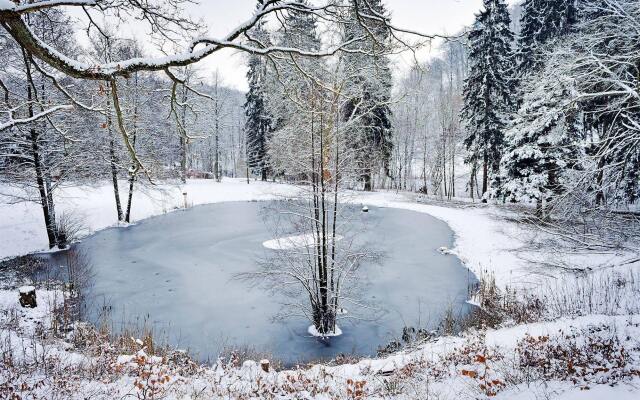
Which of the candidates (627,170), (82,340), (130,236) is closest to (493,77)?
(627,170)

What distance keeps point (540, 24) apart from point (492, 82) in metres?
4.49

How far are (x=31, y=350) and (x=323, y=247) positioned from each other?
20.8 feet

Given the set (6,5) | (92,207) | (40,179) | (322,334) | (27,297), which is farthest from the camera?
(92,207)

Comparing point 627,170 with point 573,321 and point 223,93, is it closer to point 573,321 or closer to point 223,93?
point 573,321

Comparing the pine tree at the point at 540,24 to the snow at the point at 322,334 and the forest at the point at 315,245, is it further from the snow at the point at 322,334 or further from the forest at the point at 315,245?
the snow at the point at 322,334

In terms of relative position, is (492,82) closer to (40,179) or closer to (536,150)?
(536,150)

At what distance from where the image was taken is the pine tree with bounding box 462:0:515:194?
83.3 feet

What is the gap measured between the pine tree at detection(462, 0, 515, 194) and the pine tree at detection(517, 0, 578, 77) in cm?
112

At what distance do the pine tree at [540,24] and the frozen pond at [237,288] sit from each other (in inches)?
515

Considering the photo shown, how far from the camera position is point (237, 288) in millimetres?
13203

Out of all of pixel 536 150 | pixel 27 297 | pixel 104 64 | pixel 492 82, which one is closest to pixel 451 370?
pixel 104 64

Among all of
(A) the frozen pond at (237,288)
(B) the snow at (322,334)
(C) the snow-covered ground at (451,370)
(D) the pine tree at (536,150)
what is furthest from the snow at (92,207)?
(D) the pine tree at (536,150)

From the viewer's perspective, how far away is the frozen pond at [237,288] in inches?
388

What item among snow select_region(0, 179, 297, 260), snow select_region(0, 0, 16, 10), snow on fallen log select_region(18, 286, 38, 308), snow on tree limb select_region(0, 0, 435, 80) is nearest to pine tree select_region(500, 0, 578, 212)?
snow select_region(0, 179, 297, 260)
